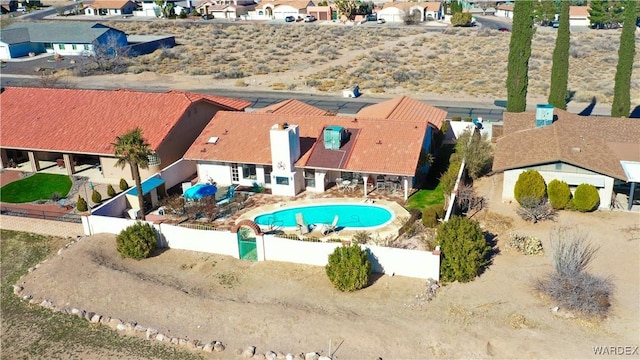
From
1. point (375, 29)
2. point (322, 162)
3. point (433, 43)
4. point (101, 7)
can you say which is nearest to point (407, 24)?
point (375, 29)

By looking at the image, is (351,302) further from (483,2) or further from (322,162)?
(483,2)

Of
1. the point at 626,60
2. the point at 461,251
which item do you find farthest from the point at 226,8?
the point at 461,251

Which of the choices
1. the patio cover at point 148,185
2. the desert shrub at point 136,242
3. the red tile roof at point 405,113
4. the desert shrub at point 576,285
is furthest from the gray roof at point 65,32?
the desert shrub at point 576,285

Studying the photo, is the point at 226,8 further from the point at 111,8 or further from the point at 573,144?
the point at 573,144

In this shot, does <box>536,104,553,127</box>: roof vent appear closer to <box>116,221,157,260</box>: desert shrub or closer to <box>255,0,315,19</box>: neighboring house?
<box>116,221,157,260</box>: desert shrub

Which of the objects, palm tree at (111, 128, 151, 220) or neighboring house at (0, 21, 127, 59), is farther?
neighboring house at (0, 21, 127, 59)

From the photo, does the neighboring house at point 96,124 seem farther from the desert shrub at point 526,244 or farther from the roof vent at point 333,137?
the desert shrub at point 526,244

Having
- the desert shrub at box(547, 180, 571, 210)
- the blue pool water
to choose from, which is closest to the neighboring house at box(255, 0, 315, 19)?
the blue pool water
